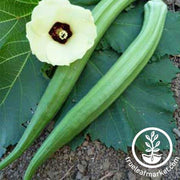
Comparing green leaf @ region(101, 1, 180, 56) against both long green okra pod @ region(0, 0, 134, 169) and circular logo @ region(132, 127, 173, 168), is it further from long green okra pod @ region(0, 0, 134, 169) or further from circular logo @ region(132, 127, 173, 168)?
circular logo @ region(132, 127, 173, 168)

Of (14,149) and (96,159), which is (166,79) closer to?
(96,159)

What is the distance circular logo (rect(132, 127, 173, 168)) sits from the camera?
192 centimetres

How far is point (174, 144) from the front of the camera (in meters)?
1.92

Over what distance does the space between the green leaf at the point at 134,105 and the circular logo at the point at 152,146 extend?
2 centimetres

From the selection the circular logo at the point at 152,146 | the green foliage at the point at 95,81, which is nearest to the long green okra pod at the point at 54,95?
the green foliage at the point at 95,81

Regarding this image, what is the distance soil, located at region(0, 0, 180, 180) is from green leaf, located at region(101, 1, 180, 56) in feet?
1.10

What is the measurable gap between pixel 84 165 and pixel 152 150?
0.34m

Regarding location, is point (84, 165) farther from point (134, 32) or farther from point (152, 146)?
point (134, 32)

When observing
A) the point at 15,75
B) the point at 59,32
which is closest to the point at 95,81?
the point at 59,32

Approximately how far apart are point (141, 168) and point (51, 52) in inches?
27.8

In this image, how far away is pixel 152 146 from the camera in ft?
6.31

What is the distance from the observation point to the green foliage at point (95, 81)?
1956 mm

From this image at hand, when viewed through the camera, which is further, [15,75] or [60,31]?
[15,75]

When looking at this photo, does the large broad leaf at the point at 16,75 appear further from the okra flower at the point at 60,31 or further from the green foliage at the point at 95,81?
the okra flower at the point at 60,31
